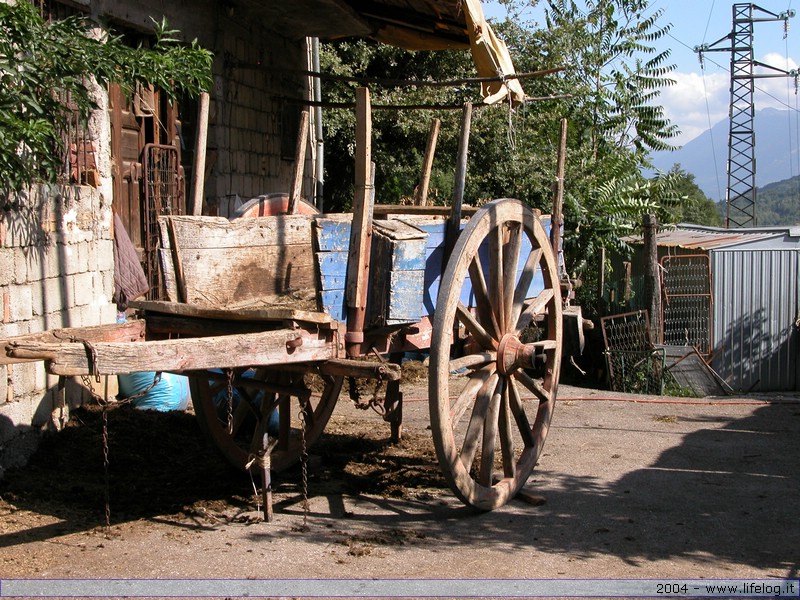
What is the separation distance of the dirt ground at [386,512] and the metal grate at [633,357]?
350cm

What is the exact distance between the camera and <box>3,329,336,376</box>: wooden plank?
132 inches

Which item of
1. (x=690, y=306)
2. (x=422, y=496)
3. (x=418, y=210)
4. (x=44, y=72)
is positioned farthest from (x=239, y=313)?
(x=690, y=306)

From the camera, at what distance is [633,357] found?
36.8 feet

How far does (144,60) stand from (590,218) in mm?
8983

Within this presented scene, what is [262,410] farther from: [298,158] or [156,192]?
[156,192]

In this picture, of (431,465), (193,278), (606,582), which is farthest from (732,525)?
(193,278)

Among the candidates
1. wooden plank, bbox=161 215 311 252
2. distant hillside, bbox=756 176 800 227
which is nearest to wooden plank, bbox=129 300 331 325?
wooden plank, bbox=161 215 311 252

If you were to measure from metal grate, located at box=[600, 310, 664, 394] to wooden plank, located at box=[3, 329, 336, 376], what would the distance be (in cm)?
740

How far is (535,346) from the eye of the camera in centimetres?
523

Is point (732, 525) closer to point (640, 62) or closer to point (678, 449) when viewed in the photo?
point (678, 449)

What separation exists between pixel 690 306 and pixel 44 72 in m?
9.43

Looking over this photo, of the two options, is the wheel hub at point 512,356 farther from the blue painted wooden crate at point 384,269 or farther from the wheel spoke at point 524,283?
the blue painted wooden crate at point 384,269

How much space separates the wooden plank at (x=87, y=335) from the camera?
11.4 ft

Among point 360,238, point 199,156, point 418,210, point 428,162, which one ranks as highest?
point 428,162
